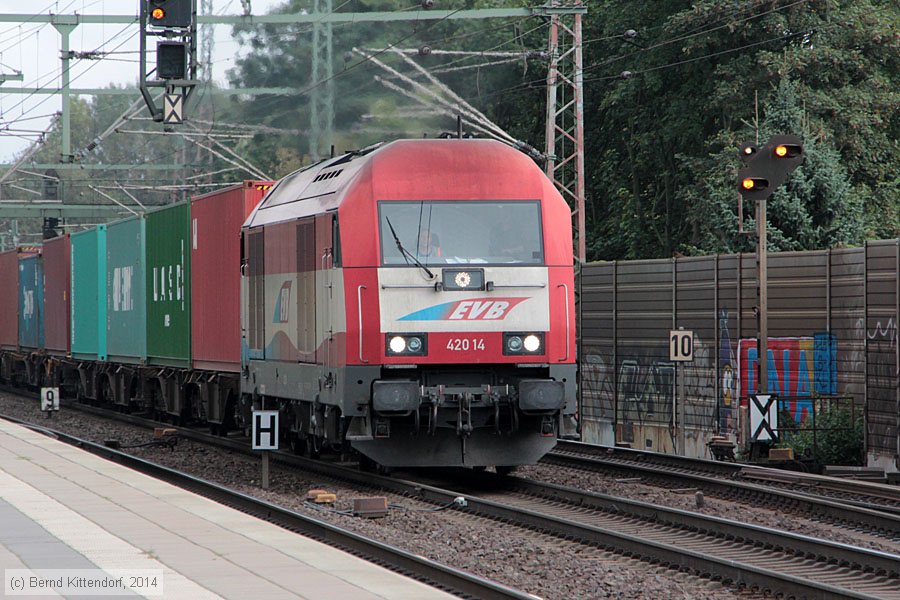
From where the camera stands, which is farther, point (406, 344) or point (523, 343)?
point (523, 343)

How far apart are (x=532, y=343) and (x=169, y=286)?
1179 centimetres

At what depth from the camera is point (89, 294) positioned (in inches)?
1248

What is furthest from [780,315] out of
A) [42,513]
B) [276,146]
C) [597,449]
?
[276,146]

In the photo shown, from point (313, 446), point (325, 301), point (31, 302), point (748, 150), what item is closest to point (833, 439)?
point (748, 150)

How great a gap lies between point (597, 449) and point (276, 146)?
1398 cm

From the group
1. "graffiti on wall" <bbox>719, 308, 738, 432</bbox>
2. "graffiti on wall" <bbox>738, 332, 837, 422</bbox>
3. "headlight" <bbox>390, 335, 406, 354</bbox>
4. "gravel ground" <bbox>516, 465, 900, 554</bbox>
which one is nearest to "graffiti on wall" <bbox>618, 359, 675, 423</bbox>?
"graffiti on wall" <bbox>719, 308, 738, 432</bbox>

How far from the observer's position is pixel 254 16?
85.7ft

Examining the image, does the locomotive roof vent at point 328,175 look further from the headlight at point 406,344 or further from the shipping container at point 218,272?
the shipping container at point 218,272

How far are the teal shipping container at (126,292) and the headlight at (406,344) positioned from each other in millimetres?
13511

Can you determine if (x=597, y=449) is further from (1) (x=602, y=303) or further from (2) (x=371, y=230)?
(2) (x=371, y=230)

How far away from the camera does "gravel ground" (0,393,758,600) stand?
962 centimetres

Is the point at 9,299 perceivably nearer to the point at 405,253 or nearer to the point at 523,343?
the point at 405,253

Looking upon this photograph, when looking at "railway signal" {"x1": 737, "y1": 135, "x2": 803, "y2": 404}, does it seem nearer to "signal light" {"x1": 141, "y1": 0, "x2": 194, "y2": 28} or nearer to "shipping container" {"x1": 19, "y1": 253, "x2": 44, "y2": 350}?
"signal light" {"x1": 141, "y1": 0, "x2": 194, "y2": 28}

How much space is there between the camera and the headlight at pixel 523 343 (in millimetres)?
14703
